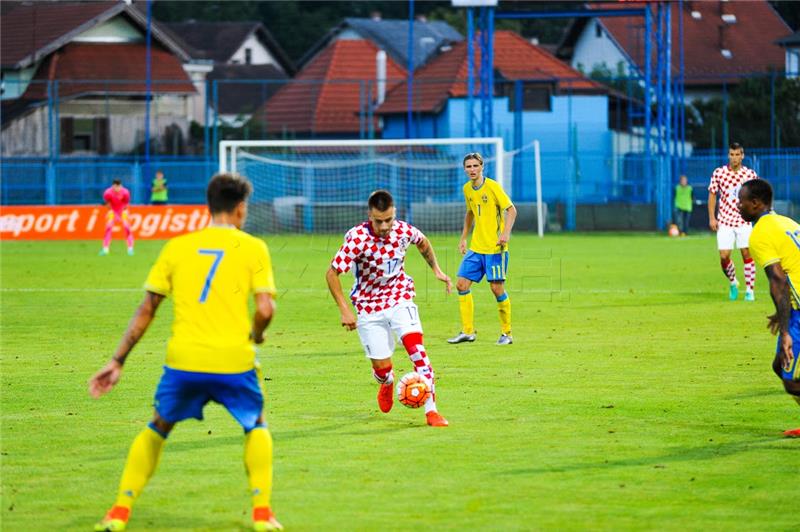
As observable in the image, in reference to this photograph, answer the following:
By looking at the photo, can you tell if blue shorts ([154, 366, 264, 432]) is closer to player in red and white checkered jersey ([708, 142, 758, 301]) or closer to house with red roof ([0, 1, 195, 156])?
player in red and white checkered jersey ([708, 142, 758, 301])

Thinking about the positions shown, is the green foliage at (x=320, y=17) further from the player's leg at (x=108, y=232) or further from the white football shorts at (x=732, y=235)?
the white football shorts at (x=732, y=235)

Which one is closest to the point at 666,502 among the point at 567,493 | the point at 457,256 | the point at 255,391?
the point at 567,493

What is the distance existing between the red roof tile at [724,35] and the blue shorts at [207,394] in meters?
66.1

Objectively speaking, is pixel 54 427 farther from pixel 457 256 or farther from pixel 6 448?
pixel 457 256

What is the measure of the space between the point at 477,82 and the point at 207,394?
51100 millimetres

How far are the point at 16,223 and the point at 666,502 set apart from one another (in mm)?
35221

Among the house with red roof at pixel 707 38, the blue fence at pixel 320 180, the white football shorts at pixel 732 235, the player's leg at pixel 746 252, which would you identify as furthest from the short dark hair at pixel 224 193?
the house with red roof at pixel 707 38

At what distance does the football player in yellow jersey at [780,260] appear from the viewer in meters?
9.16

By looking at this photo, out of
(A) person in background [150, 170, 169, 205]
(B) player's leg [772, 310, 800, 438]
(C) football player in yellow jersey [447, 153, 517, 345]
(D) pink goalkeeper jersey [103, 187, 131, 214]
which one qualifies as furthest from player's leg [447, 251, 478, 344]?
(A) person in background [150, 170, 169, 205]

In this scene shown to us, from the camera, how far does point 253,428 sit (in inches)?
283

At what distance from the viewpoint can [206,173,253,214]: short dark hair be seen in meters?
7.15

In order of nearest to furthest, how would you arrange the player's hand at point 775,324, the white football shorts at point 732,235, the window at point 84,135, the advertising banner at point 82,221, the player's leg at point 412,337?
the player's hand at point 775,324
the player's leg at point 412,337
the white football shorts at point 732,235
the advertising banner at point 82,221
the window at point 84,135

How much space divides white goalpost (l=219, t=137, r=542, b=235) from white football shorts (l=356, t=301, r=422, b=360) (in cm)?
3162

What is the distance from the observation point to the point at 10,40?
5869 cm
